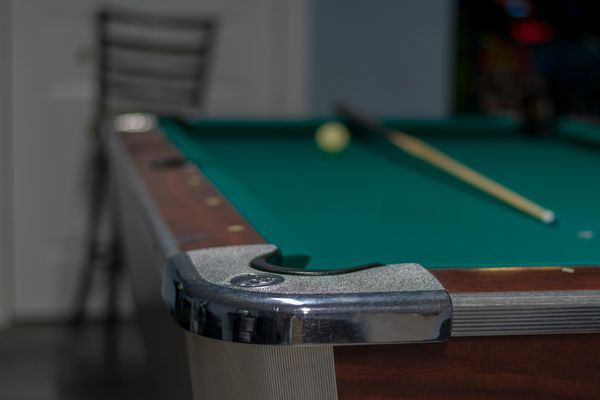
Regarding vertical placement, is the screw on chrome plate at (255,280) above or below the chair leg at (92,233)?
above

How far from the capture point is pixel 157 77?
12.4ft

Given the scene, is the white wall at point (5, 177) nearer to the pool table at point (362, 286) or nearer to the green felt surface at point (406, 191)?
the green felt surface at point (406, 191)

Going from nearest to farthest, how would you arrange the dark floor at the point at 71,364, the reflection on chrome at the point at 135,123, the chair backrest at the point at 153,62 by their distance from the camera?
the reflection on chrome at the point at 135,123, the dark floor at the point at 71,364, the chair backrest at the point at 153,62

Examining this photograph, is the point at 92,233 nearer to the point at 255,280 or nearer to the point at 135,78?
the point at 135,78

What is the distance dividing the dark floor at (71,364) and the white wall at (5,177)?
151 millimetres

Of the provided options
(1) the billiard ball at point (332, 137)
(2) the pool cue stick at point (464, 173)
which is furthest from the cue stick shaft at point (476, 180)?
(1) the billiard ball at point (332, 137)

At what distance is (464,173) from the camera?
1914mm

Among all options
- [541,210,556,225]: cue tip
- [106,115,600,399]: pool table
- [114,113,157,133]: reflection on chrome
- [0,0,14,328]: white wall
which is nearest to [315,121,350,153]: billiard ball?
[114,113,157,133]: reflection on chrome

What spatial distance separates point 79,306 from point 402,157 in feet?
6.22

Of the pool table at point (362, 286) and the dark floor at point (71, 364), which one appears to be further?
the dark floor at point (71, 364)

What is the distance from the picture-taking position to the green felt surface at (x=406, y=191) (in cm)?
120

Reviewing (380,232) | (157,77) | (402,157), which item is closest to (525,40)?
(157,77)

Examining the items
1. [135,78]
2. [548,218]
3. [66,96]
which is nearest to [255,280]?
[548,218]

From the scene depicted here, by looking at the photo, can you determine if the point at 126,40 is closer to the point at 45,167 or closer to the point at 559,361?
the point at 45,167
